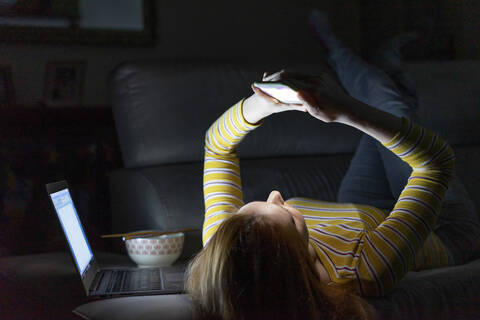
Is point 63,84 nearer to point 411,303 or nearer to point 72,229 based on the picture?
point 72,229

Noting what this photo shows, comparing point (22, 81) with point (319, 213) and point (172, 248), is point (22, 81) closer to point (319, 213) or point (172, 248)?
point (172, 248)

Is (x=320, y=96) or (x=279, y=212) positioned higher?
(x=320, y=96)

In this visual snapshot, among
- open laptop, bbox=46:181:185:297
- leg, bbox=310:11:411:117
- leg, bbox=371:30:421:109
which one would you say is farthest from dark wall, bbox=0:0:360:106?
open laptop, bbox=46:181:185:297

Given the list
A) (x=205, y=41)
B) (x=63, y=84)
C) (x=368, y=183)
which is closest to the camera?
(x=368, y=183)

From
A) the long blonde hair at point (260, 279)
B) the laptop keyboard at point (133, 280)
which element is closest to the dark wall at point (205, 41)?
the laptop keyboard at point (133, 280)

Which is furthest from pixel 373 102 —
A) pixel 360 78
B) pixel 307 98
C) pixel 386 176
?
pixel 307 98

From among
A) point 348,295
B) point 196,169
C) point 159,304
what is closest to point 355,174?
point 196,169

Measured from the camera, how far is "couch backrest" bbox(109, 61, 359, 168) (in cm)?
154

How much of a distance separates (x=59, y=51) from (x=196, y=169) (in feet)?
3.10

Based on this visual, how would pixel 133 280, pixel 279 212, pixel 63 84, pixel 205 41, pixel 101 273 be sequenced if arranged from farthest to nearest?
pixel 205 41
pixel 63 84
pixel 101 273
pixel 133 280
pixel 279 212

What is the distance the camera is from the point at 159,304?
81 cm

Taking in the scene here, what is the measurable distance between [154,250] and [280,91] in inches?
21.8

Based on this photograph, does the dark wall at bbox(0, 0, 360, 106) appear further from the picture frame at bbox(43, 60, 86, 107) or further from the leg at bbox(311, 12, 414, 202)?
the leg at bbox(311, 12, 414, 202)

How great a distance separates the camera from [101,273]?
3.90ft
